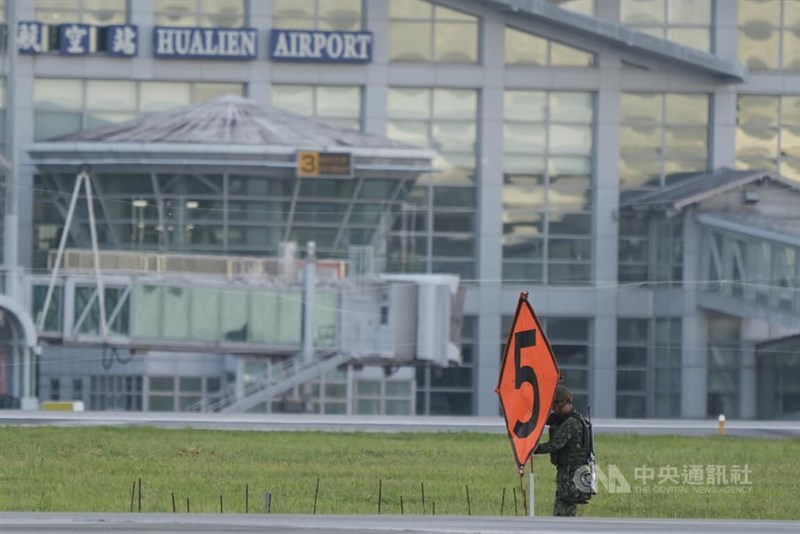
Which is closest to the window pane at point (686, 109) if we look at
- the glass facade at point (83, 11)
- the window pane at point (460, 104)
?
the window pane at point (460, 104)

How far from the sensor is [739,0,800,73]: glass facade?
6969 cm

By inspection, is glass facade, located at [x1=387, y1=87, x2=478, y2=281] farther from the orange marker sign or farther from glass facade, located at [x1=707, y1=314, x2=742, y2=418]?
the orange marker sign

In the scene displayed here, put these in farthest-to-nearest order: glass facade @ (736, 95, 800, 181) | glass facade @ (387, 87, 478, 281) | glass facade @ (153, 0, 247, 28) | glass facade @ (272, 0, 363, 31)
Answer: glass facade @ (736, 95, 800, 181) → glass facade @ (387, 87, 478, 281) → glass facade @ (272, 0, 363, 31) → glass facade @ (153, 0, 247, 28)

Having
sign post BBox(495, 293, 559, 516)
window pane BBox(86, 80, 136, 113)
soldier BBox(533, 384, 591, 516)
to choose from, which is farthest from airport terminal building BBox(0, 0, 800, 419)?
soldier BBox(533, 384, 591, 516)

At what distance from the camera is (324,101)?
6925 cm

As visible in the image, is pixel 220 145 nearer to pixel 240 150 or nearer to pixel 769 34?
pixel 240 150

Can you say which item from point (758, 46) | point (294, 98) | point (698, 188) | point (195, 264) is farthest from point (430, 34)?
point (195, 264)

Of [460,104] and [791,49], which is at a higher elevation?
[791,49]

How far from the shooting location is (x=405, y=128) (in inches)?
2726

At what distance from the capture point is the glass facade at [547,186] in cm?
6912

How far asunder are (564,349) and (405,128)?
30.6 feet

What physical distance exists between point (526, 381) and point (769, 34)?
49.4 metres

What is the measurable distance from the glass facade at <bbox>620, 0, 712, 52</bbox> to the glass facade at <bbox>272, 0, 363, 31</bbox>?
9.33 m

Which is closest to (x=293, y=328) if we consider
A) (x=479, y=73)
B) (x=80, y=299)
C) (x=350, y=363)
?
(x=350, y=363)
